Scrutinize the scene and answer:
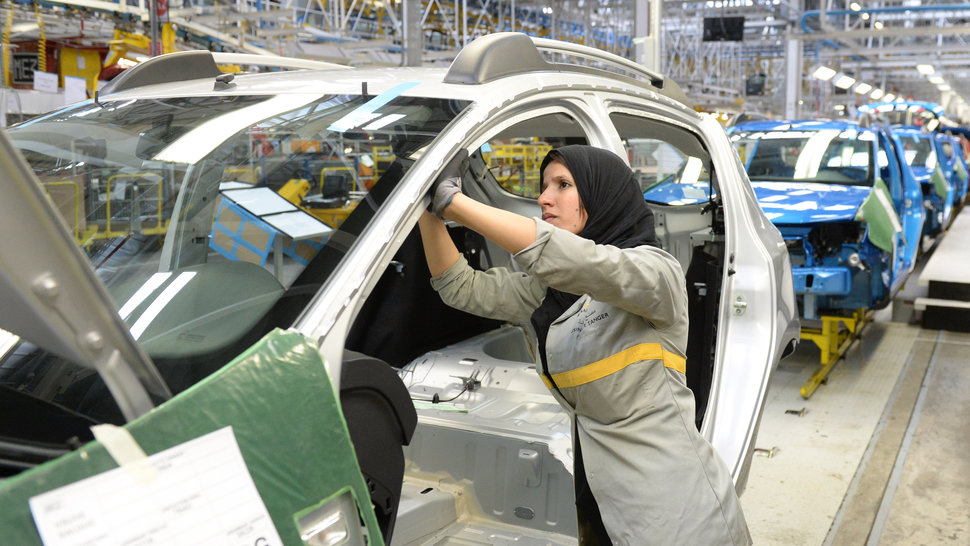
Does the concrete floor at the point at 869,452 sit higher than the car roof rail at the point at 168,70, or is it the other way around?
the car roof rail at the point at 168,70

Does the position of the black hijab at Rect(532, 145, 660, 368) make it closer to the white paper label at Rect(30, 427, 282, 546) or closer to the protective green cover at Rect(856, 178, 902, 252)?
the white paper label at Rect(30, 427, 282, 546)

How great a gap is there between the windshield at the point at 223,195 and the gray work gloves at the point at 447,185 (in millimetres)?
76

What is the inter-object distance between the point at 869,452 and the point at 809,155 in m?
3.41

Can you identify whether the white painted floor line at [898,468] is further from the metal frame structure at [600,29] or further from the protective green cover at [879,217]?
the metal frame structure at [600,29]

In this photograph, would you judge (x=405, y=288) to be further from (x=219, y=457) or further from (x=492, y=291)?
(x=219, y=457)

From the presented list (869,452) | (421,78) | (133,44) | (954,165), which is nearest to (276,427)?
(421,78)

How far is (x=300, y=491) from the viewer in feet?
4.03

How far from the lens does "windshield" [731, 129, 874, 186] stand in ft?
23.1

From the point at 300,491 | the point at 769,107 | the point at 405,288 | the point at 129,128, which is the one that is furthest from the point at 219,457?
the point at 769,107

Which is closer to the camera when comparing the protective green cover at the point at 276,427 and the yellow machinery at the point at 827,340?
the protective green cover at the point at 276,427

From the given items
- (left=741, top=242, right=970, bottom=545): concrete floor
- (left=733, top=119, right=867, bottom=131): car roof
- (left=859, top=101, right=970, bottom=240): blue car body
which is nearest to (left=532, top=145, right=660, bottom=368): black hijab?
(left=741, top=242, right=970, bottom=545): concrete floor

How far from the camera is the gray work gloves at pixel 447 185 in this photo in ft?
5.29

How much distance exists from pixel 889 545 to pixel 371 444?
2.88 metres

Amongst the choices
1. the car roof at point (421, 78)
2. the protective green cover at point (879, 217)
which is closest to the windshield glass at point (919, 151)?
the protective green cover at point (879, 217)
